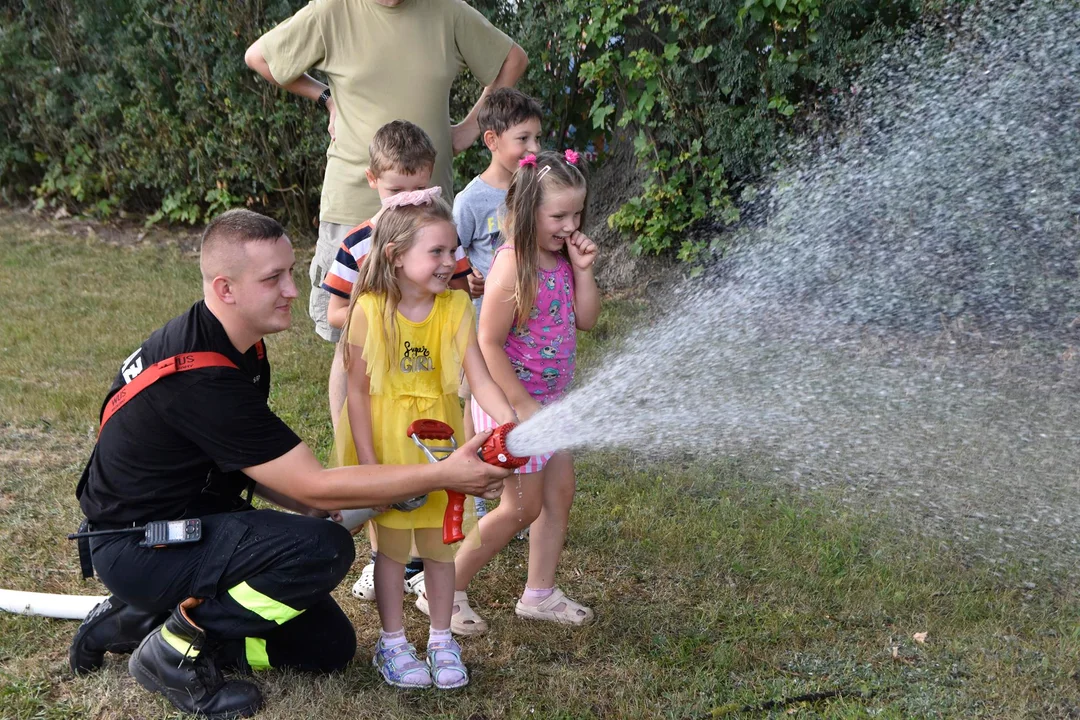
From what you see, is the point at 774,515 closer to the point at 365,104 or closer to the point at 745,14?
the point at 365,104

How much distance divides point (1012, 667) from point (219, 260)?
251 centimetres

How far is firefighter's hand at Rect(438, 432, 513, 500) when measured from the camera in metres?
2.81

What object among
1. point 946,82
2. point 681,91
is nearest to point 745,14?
point 681,91

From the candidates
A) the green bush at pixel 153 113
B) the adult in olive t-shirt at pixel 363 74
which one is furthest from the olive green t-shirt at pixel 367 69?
the green bush at pixel 153 113

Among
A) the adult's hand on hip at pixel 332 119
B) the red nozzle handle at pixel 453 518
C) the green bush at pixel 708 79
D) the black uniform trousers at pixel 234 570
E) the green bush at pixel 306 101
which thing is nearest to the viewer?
the black uniform trousers at pixel 234 570

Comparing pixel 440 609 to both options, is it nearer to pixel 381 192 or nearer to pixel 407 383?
pixel 407 383

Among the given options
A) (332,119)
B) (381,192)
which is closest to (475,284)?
(381,192)

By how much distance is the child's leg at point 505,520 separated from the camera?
333cm

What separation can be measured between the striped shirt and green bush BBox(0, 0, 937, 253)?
3.17m

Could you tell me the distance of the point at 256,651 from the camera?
3080 mm

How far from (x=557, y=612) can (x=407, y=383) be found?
0.97 m

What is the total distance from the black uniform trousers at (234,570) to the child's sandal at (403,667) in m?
0.32

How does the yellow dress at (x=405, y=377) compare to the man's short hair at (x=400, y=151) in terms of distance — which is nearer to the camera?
the yellow dress at (x=405, y=377)

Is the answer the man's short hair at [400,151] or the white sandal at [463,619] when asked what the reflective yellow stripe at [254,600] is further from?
the man's short hair at [400,151]
